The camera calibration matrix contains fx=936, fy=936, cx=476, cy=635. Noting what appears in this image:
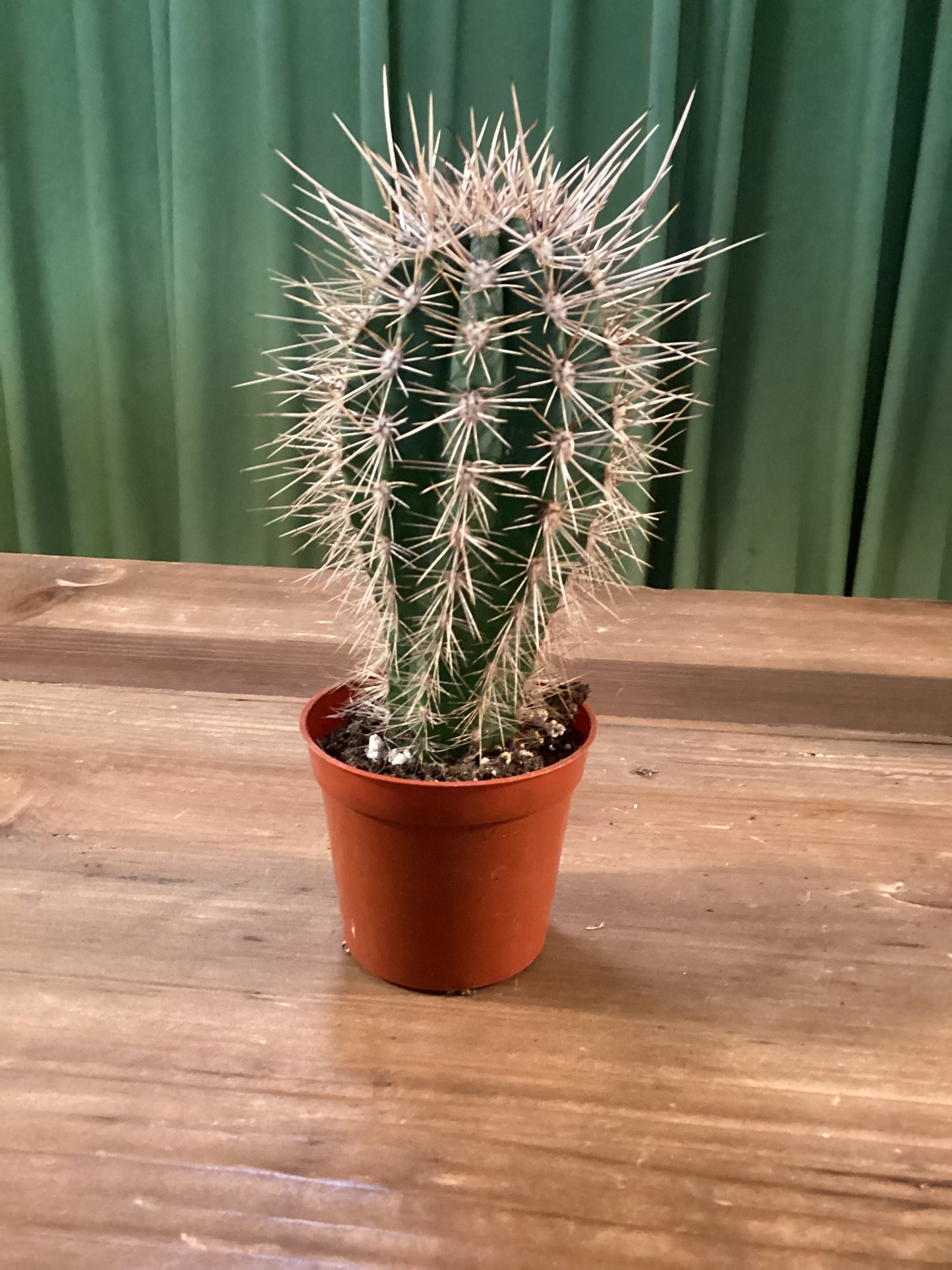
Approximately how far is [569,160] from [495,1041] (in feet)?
4.26

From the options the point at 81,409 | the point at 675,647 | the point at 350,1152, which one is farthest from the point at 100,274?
the point at 350,1152

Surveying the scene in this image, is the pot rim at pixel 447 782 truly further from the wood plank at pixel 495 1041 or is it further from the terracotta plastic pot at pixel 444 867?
the wood plank at pixel 495 1041

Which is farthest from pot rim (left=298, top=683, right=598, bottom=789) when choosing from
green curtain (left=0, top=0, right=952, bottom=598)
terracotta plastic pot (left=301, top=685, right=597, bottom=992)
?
green curtain (left=0, top=0, right=952, bottom=598)

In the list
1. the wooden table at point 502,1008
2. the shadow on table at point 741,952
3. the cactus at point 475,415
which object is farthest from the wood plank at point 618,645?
the cactus at point 475,415

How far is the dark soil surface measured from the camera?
0.46 m

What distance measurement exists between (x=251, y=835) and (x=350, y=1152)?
249 millimetres

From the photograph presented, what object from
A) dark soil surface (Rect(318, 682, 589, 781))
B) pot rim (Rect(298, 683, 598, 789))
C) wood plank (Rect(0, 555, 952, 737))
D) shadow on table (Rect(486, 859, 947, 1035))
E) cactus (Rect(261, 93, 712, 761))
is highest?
cactus (Rect(261, 93, 712, 761))

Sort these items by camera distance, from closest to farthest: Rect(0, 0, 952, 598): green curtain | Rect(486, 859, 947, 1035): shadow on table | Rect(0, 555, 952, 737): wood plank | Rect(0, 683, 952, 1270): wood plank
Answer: Rect(0, 683, 952, 1270): wood plank → Rect(486, 859, 947, 1035): shadow on table → Rect(0, 555, 952, 737): wood plank → Rect(0, 0, 952, 598): green curtain

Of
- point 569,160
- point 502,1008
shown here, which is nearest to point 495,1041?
point 502,1008

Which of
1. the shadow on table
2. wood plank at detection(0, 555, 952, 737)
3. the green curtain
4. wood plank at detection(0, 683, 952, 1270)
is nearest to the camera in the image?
wood plank at detection(0, 683, 952, 1270)

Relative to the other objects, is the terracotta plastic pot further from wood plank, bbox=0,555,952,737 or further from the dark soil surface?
wood plank, bbox=0,555,952,737

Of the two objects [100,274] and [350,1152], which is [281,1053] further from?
[100,274]

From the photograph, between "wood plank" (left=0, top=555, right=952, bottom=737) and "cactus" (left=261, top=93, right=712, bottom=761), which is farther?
"wood plank" (left=0, top=555, right=952, bottom=737)

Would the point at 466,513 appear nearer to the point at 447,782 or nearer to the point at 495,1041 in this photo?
the point at 447,782
